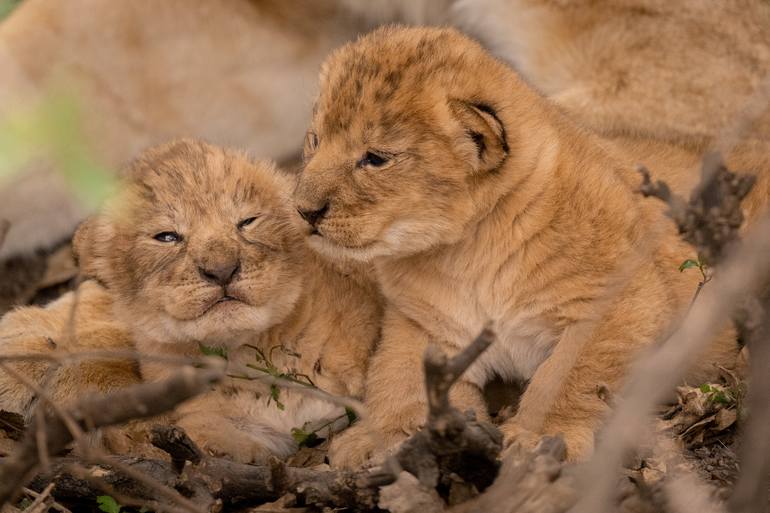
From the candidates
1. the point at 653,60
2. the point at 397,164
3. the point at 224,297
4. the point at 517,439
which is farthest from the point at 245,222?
the point at 653,60

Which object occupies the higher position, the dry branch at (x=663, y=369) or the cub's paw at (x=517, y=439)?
the cub's paw at (x=517, y=439)

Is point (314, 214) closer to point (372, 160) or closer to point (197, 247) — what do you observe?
point (372, 160)

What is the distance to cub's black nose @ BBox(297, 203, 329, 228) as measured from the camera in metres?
2.85

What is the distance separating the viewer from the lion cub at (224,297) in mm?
3006

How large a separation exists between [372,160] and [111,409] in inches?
45.9

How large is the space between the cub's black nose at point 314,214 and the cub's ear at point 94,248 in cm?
76

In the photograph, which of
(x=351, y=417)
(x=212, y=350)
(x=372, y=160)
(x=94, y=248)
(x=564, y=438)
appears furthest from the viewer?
(x=94, y=248)

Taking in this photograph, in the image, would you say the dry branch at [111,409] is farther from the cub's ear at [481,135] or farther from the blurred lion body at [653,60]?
the blurred lion body at [653,60]

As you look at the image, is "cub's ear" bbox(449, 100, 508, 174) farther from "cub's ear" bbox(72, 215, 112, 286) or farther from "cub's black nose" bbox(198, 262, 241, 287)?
"cub's ear" bbox(72, 215, 112, 286)

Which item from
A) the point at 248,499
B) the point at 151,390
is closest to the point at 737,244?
the point at 151,390

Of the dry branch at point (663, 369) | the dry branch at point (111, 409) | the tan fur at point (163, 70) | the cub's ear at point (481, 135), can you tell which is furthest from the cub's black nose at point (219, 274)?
the tan fur at point (163, 70)

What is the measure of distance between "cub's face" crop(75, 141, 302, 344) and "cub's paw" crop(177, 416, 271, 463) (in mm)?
232

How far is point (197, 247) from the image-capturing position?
10.0 ft

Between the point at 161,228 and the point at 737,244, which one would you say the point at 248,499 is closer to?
the point at 161,228
